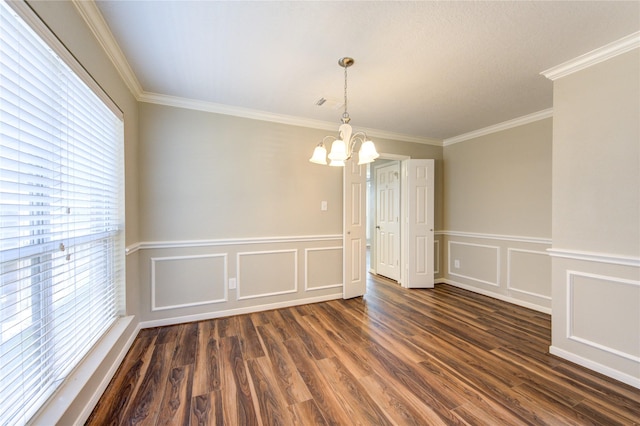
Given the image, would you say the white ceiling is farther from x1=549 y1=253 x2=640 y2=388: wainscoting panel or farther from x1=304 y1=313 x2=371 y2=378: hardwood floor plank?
x1=304 y1=313 x2=371 y2=378: hardwood floor plank

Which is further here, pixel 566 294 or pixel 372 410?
pixel 566 294

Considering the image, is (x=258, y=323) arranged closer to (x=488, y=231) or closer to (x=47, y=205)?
(x=47, y=205)

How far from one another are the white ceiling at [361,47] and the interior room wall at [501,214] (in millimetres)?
685

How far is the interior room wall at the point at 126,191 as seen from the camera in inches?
50.3

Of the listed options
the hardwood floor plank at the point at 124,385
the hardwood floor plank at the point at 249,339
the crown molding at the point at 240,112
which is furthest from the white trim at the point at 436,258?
the hardwood floor plank at the point at 124,385

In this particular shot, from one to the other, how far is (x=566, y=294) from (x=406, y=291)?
2.02m

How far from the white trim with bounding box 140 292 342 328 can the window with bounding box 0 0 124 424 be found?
906 mm

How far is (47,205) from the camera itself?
49.3 inches

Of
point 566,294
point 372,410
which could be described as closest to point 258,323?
point 372,410

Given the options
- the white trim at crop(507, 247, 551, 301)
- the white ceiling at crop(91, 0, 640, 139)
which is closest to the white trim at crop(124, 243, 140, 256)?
the white ceiling at crop(91, 0, 640, 139)

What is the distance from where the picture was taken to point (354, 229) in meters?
3.69

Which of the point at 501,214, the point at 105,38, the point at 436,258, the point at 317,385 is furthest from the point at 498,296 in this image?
the point at 105,38

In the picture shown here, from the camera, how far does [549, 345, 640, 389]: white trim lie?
5.93 ft

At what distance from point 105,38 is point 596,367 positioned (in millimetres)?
4269
